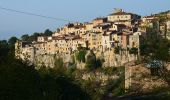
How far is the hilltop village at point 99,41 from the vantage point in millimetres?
64062

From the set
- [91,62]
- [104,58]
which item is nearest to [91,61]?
[91,62]

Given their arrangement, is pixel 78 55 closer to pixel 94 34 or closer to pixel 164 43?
pixel 94 34

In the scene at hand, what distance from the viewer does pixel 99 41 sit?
73.6 metres

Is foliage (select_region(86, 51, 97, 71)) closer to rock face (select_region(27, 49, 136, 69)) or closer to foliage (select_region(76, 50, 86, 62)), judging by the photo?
rock face (select_region(27, 49, 136, 69))

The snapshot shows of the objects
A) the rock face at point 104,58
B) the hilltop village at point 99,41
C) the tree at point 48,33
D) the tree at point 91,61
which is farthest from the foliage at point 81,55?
the tree at point 48,33

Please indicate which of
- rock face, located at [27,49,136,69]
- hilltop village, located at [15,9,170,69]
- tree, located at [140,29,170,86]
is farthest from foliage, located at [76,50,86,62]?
tree, located at [140,29,170,86]

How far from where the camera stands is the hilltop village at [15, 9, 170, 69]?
64.1 metres

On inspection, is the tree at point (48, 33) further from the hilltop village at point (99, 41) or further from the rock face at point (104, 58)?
the rock face at point (104, 58)

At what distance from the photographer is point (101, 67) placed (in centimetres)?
6444

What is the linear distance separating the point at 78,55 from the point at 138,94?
4357 centimetres

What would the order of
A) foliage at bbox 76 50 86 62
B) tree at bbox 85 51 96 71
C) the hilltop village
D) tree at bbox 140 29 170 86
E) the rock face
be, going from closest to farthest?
tree at bbox 140 29 170 86 → the rock face → the hilltop village → tree at bbox 85 51 96 71 → foliage at bbox 76 50 86 62

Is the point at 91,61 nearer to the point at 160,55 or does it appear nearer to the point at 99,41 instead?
the point at 99,41

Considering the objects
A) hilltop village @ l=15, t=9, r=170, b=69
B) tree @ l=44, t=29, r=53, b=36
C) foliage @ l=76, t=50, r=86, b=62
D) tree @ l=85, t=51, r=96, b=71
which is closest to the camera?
hilltop village @ l=15, t=9, r=170, b=69

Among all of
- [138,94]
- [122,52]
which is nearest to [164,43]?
[138,94]
